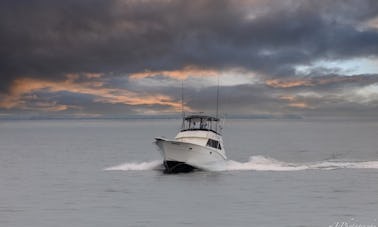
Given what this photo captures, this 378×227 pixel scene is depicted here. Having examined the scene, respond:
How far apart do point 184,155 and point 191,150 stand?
3.24ft

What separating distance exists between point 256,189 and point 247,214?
30.3ft

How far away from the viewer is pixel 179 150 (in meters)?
46.3

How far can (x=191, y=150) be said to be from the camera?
46.2m

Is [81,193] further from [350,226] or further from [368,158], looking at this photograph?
[368,158]

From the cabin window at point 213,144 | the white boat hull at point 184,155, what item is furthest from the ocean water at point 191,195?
the cabin window at point 213,144

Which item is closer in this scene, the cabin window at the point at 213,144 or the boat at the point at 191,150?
the boat at the point at 191,150

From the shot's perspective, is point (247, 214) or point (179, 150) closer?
point (247, 214)

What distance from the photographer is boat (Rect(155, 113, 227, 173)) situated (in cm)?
4606

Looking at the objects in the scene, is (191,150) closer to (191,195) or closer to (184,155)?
(184,155)

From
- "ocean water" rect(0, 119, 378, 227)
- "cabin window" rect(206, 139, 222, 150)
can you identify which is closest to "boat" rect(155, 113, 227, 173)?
"cabin window" rect(206, 139, 222, 150)

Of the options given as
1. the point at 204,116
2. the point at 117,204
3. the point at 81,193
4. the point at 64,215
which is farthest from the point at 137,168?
the point at 64,215

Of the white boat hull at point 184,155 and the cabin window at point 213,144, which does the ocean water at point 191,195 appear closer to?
the white boat hull at point 184,155

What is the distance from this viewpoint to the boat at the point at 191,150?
46.1 metres

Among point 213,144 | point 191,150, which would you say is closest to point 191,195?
point 191,150
